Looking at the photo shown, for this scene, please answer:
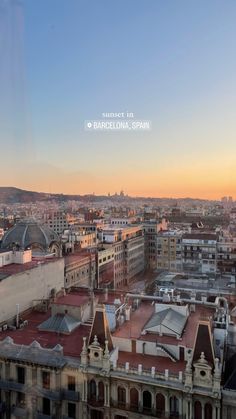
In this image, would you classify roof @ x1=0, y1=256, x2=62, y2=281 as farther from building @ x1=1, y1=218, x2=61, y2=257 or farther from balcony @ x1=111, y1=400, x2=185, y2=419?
balcony @ x1=111, y1=400, x2=185, y2=419

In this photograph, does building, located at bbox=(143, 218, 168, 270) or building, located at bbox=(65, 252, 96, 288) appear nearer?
building, located at bbox=(65, 252, 96, 288)

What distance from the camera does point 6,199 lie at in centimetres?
458

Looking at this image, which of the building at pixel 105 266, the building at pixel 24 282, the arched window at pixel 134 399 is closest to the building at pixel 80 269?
the building at pixel 105 266

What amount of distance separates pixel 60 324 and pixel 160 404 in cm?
116

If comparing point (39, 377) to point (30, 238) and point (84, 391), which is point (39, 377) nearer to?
point (84, 391)

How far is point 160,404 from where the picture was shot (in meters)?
2.51

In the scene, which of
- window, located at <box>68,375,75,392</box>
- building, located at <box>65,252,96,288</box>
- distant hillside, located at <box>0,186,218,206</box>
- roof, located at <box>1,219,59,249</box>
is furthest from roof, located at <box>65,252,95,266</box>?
window, located at <box>68,375,75,392</box>

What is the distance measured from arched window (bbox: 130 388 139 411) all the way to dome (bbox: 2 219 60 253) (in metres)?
3.31

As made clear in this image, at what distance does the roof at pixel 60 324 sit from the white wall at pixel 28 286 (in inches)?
17.8

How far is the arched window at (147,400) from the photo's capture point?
254 centimetres

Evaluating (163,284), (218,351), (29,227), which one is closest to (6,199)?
(29,227)

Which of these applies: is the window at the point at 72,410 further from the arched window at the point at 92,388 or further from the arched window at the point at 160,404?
the arched window at the point at 160,404

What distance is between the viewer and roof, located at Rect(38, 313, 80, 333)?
3.27 meters

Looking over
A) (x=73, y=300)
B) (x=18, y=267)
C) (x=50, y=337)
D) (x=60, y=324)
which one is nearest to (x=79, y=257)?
(x=18, y=267)
